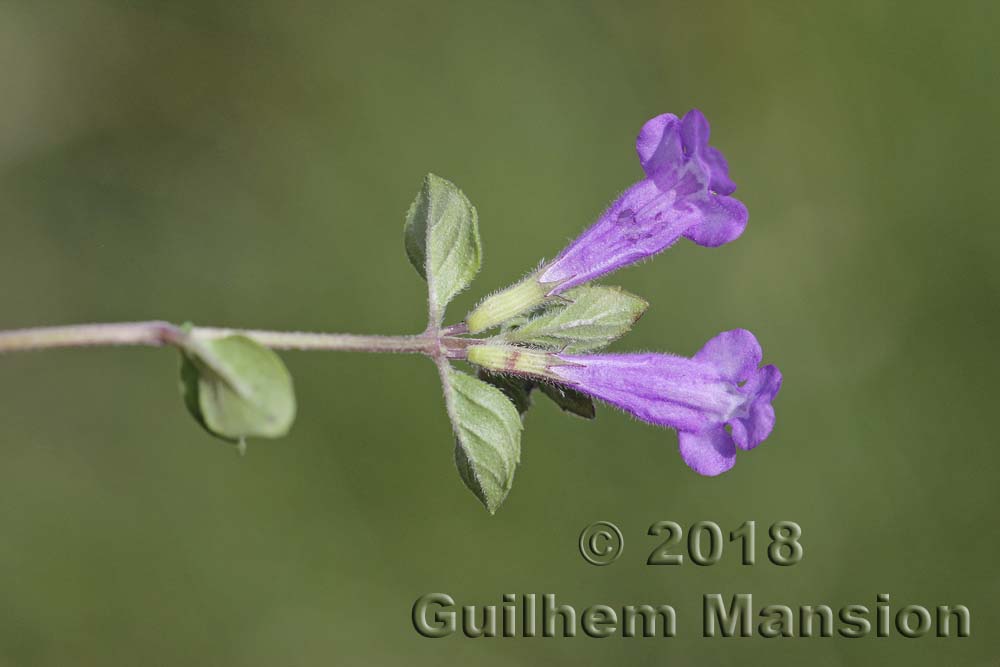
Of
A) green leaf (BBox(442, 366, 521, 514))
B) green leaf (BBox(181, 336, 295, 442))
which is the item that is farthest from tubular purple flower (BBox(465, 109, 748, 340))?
green leaf (BBox(181, 336, 295, 442))

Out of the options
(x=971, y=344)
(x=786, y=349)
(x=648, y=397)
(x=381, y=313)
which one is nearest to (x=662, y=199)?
(x=648, y=397)

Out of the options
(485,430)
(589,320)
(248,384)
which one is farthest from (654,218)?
(248,384)

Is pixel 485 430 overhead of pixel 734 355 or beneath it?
beneath

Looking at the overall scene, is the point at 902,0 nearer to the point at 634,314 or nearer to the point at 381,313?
the point at 381,313

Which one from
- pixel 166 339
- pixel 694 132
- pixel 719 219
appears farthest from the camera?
pixel 719 219

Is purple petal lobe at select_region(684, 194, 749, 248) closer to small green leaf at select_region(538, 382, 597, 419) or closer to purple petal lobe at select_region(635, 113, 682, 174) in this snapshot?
purple petal lobe at select_region(635, 113, 682, 174)

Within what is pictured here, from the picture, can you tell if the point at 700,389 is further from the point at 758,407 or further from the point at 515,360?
the point at 515,360

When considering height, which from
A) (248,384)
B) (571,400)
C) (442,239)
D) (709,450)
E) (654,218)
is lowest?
(248,384)
